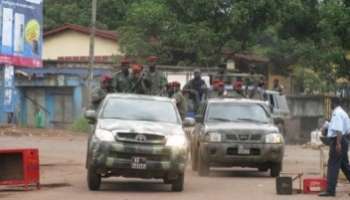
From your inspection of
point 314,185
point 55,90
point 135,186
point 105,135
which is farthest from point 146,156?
point 55,90

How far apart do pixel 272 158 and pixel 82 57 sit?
34262 millimetres

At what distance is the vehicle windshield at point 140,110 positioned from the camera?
53.8ft

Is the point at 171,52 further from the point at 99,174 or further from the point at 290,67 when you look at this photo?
the point at 99,174

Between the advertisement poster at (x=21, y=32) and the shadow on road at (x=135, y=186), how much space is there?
2218 centimetres

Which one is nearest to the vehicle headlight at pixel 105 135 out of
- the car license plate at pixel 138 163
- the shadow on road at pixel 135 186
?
the car license plate at pixel 138 163

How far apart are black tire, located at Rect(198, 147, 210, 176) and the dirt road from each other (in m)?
0.14

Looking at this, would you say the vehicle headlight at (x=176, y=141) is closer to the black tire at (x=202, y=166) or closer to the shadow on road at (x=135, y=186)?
the shadow on road at (x=135, y=186)

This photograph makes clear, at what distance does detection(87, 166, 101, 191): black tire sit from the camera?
15492 mm

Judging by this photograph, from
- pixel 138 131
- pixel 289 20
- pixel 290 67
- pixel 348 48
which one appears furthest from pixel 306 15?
pixel 138 131

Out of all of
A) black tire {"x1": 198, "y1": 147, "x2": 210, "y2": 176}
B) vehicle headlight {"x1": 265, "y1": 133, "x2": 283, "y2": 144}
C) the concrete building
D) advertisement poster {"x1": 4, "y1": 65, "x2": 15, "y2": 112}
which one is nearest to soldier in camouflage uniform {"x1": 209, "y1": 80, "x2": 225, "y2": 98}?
black tire {"x1": 198, "y1": 147, "x2": 210, "y2": 176}

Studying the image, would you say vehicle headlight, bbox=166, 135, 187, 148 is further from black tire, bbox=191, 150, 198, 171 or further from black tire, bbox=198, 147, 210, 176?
black tire, bbox=191, 150, 198, 171

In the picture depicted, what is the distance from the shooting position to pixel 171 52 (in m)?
45.9

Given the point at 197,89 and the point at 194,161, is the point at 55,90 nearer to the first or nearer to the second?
the point at 197,89

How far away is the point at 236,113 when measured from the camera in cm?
2044
